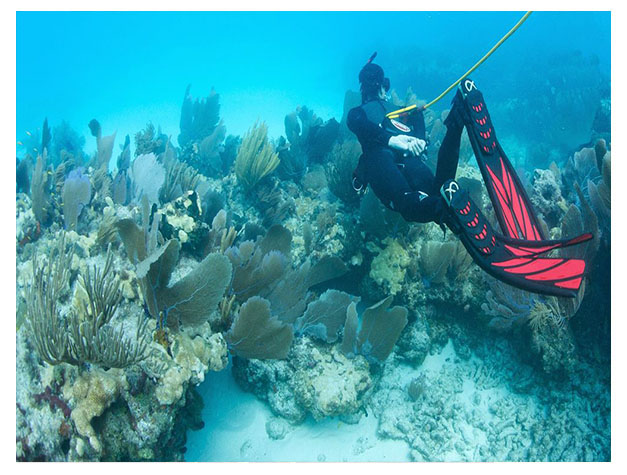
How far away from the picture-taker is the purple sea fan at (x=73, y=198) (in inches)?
171

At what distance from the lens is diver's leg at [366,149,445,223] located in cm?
284

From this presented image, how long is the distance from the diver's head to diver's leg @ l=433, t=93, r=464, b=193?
56.4 inches

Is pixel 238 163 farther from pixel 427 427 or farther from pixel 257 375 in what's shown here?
pixel 427 427

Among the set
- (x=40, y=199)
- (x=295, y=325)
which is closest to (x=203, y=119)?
(x=40, y=199)

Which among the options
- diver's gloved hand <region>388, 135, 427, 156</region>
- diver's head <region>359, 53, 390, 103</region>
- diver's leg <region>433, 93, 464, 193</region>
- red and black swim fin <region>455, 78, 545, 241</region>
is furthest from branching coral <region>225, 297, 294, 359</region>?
diver's head <region>359, 53, 390, 103</region>

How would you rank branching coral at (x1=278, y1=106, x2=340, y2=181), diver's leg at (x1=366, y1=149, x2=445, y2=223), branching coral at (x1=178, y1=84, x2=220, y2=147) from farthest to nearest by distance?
branching coral at (x1=178, y1=84, x2=220, y2=147), branching coral at (x1=278, y1=106, x2=340, y2=181), diver's leg at (x1=366, y1=149, x2=445, y2=223)

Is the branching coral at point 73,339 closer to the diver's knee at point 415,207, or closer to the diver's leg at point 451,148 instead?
the diver's knee at point 415,207

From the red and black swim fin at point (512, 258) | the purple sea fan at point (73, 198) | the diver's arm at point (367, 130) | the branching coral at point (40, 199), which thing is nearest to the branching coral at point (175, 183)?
the purple sea fan at point (73, 198)

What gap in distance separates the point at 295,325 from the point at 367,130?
228 cm

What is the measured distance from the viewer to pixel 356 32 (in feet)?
114

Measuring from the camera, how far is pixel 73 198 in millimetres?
4355

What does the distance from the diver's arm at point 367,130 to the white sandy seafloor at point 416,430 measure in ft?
8.99

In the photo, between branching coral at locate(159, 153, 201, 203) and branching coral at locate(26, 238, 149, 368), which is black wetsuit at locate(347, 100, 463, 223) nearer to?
branching coral at locate(26, 238, 149, 368)

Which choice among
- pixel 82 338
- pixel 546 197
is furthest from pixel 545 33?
pixel 82 338
